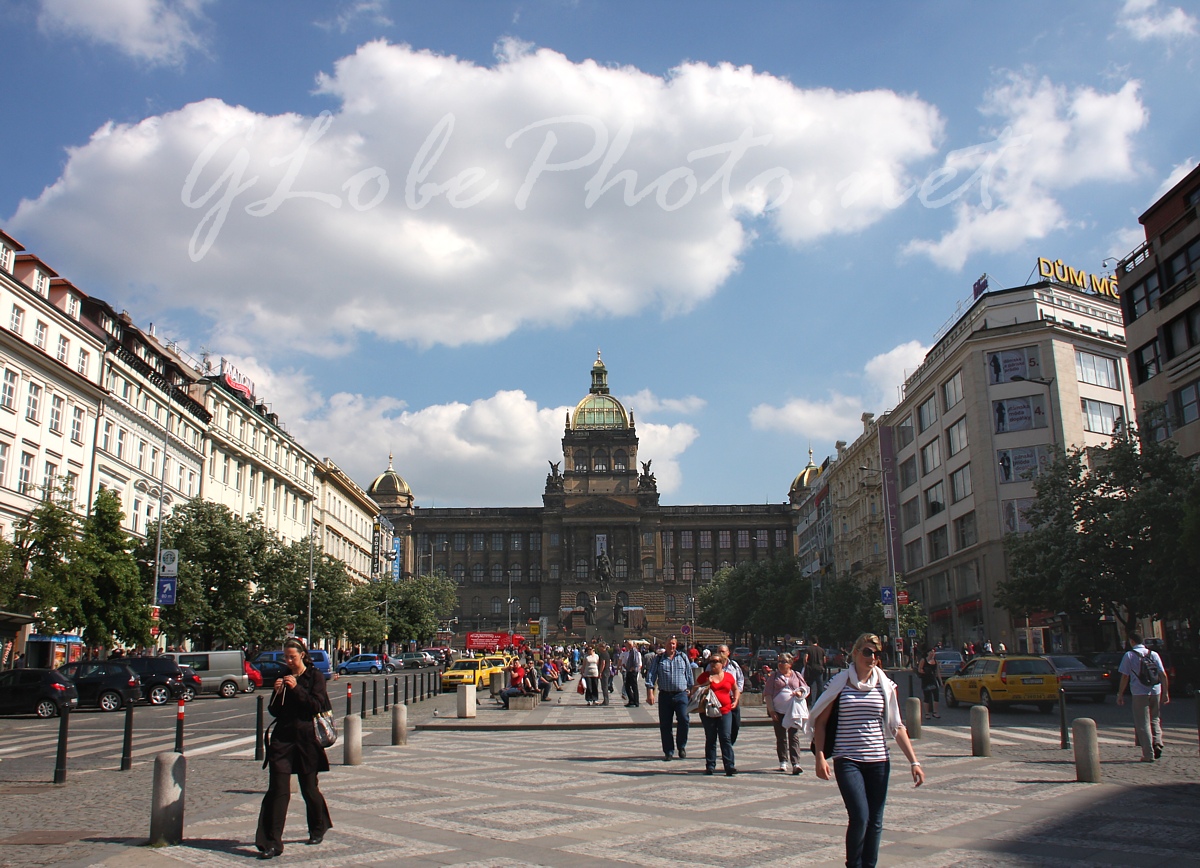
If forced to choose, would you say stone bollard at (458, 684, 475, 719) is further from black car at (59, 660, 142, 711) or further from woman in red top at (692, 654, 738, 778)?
woman in red top at (692, 654, 738, 778)

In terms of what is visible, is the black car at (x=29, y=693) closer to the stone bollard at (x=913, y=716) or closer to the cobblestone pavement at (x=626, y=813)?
the cobblestone pavement at (x=626, y=813)

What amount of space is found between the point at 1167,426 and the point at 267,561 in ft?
142

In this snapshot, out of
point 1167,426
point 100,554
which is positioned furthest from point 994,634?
point 100,554

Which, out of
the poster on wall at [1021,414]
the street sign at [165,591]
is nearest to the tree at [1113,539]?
the poster on wall at [1021,414]

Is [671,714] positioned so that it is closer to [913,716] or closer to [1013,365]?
[913,716]

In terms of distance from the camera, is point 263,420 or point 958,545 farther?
point 263,420

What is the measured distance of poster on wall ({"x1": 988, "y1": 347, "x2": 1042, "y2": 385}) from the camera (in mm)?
59594

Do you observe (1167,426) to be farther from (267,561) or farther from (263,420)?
(263,420)

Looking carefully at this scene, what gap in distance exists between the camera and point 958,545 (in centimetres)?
6359

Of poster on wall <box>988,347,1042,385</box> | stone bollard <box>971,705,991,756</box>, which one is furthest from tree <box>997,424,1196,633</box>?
stone bollard <box>971,705,991,756</box>

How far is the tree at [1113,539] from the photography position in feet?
115

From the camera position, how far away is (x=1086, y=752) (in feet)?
46.1

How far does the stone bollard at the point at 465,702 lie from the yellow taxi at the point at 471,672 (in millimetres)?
→ 17211

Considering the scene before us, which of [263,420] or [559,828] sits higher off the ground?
[263,420]
